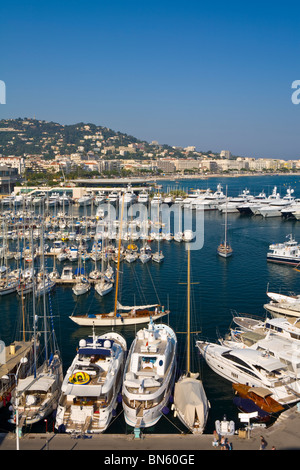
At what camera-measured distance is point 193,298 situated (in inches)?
912

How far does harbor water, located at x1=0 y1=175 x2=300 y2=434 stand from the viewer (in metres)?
13.8

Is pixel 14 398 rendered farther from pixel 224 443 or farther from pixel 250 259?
pixel 250 259

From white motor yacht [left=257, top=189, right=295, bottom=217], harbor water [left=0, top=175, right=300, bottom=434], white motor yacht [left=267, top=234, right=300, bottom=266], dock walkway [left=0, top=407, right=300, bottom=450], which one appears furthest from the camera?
white motor yacht [left=257, top=189, right=295, bottom=217]

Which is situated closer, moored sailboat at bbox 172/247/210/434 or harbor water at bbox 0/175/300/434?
moored sailboat at bbox 172/247/210/434

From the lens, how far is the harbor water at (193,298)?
542 inches

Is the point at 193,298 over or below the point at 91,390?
below

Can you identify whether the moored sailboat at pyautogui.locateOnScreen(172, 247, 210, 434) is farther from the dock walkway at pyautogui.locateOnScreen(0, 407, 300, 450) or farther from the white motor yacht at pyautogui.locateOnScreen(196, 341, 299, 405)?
the white motor yacht at pyautogui.locateOnScreen(196, 341, 299, 405)

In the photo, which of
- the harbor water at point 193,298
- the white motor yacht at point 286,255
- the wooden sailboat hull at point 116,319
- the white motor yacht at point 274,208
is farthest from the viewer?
the white motor yacht at point 274,208

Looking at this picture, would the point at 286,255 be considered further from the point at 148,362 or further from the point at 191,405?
the point at 191,405

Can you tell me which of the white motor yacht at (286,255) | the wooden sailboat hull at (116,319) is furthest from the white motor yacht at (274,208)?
the wooden sailboat hull at (116,319)

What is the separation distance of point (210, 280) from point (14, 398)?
1663 centimetres

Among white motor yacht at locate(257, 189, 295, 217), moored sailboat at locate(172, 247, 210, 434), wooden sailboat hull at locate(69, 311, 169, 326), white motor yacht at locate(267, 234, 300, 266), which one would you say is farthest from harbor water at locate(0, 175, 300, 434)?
white motor yacht at locate(257, 189, 295, 217)

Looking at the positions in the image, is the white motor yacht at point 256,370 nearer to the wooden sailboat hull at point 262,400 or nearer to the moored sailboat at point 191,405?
the wooden sailboat hull at point 262,400

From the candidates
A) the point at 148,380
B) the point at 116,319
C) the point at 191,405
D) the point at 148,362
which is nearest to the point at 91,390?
the point at 148,380
